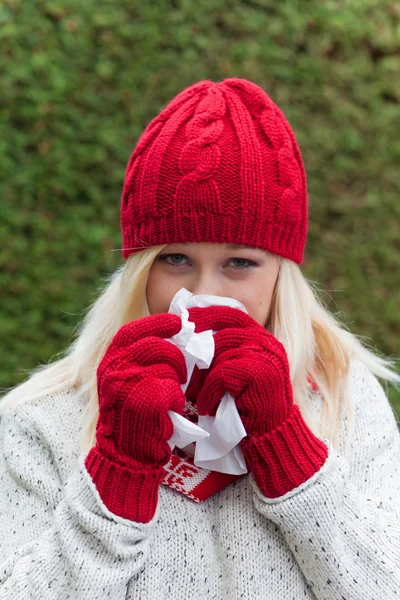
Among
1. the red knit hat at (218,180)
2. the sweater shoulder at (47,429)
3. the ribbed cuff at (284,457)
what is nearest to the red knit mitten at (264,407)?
the ribbed cuff at (284,457)

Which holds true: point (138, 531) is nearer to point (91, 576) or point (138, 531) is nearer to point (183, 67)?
point (91, 576)

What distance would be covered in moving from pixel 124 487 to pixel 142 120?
2607 mm

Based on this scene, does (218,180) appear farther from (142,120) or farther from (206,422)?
(142,120)

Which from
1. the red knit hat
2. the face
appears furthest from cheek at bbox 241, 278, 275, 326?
the red knit hat

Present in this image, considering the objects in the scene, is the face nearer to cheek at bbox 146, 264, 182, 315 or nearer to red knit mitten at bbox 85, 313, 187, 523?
cheek at bbox 146, 264, 182, 315

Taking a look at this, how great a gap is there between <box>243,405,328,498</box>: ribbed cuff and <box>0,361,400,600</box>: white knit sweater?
3 cm

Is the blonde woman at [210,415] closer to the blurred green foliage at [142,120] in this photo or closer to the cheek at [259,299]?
the cheek at [259,299]

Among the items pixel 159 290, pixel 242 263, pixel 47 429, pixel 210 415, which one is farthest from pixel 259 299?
pixel 47 429

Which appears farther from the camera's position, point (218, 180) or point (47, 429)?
point (47, 429)

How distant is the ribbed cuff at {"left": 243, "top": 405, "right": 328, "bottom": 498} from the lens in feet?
6.28

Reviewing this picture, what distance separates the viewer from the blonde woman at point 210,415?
1.86 m

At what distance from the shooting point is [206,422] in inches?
80.0

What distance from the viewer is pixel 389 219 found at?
4363 mm

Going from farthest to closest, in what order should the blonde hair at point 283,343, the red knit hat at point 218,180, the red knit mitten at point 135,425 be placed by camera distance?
the blonde hair at point 283,343
the red knit hat at point 218,180
the red knit mitten at point 135,425
